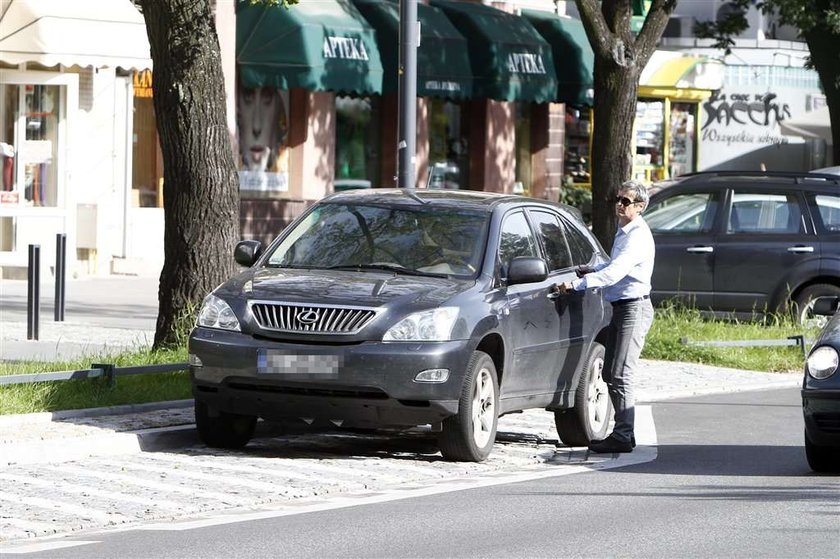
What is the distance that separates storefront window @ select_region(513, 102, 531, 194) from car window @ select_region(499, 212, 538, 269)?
2235 centimetres

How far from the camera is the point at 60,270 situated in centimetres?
1850

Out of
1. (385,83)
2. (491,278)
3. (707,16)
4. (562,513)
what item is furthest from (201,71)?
(707,16)

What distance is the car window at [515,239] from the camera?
1201 centimetres

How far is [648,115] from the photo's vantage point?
1495 inches

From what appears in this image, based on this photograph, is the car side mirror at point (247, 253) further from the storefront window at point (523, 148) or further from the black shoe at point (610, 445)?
the storefront window at point (523, 148)

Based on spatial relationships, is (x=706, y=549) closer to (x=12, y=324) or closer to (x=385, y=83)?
(x=12, y=324)

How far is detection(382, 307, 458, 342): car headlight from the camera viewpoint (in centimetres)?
1089

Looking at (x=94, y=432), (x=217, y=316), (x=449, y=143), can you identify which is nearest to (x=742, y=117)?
(x=449, y=143)

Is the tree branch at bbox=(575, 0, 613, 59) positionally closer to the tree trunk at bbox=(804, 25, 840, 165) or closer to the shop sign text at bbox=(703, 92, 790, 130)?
→ the tree trunk at bbox=(804, 25, 840, 165)

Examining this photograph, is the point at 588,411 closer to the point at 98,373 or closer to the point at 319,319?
the point at 319,319

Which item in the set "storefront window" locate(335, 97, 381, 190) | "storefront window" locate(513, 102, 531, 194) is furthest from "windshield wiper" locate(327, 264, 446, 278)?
"storefront window" locate(513, 102, 531, 194)

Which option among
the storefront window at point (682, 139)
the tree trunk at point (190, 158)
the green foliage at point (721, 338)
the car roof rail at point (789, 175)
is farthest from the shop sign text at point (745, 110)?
the tree trunk at point (190, 158)

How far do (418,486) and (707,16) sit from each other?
3997 centimetres

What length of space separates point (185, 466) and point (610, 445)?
9.46ft
